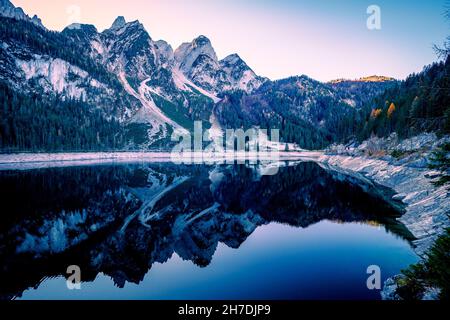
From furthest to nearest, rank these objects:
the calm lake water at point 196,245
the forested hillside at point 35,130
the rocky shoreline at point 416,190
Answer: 1. the forested hillside at point 35,130
2. the rocky shoreline at point 416,190
3. the calm lake water at point 196,245

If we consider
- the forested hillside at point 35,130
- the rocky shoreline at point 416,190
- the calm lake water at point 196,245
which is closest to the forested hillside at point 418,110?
the rocky shoreline at point 416,190

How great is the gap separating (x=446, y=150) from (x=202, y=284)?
1550 cm

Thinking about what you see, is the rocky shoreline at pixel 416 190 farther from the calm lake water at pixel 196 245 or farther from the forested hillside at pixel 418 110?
the forested hillside at pixel 418 110

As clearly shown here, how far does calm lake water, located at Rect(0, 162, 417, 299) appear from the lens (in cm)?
1734

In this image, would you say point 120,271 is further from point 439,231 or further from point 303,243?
point 439,231

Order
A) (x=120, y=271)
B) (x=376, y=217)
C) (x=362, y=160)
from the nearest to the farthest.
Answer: (x=120, y=271), (x=376, y=217), (x=362, y=160)

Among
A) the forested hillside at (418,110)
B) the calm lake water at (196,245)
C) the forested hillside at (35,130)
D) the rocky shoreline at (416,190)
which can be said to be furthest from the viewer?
the forested hillside at (35,130)

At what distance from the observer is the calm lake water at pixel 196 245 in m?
17.3

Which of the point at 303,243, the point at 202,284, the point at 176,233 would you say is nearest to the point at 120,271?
the point at 202,284

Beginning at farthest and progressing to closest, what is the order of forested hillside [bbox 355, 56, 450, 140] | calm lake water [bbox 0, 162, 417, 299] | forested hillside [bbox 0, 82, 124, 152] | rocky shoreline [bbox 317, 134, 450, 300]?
forested hillside [bbox 0, 82, 124, 152] < rocky shoreline [bbox 317, 134, 450, 300] < calm lake water [bbox 0, 162, 417, 299] < forested hillside [bbox 355, 56, 450, 140]

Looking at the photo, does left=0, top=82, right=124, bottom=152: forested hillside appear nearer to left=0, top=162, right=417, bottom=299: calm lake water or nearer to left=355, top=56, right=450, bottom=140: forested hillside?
left=0, top=162, right=417, bottom=299: calm lake water

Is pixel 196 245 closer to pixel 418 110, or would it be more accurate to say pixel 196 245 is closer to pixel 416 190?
pixel 416 190

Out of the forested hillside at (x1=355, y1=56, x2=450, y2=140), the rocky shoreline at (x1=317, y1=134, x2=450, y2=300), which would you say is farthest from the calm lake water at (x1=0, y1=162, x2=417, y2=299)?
the forested hillside at (x1=355, y1=56, x2=450, y2=140)

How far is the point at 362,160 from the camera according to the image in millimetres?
98438
